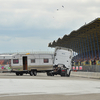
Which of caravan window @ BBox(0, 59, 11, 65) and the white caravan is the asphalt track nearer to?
the white caravan

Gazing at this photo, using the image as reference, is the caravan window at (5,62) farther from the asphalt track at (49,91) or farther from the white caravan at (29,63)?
the asphalt track at (49,91)

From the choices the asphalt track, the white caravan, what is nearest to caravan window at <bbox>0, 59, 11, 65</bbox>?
the white caravan

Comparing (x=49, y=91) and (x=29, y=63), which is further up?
(x=29, y=63)

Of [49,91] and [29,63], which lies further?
[29,63]

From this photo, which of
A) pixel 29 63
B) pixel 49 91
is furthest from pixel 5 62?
pixel 49 91

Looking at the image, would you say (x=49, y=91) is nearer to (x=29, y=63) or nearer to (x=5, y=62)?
(x=29, y=63)

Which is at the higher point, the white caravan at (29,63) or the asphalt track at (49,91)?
the white caravan at (29,63)

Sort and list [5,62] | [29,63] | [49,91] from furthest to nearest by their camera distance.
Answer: [5,62] → [29,63] → [49,91]

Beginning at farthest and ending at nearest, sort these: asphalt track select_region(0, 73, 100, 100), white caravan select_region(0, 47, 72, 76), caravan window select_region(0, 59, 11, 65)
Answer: caravan window select_region(0, 59, 11, 65), white caravan select_region(0, 47, 72, 76), asphalt track select_region(0, 73, 100, 100)

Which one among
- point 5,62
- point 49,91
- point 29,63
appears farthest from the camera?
point 5,62

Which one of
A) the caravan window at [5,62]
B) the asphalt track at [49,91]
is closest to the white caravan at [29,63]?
the caravan window at [5,62]

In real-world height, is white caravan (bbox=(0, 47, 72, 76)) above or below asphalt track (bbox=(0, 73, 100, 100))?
above

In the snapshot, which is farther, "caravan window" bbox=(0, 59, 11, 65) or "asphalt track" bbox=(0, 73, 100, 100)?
"caravan window" bbox=(0, 59, 11, 65)

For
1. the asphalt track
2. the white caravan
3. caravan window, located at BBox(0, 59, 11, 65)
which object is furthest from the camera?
caravan window, located at BBox(0, 59, 11, 65)
